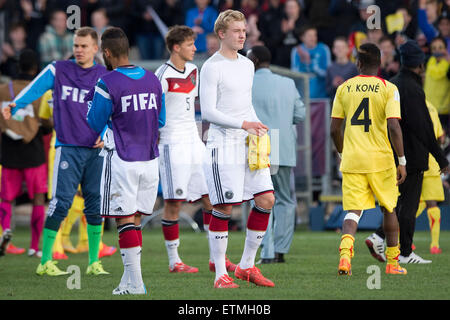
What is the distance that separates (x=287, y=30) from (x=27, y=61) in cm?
819

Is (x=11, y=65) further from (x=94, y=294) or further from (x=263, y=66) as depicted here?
(x=94, y=294)

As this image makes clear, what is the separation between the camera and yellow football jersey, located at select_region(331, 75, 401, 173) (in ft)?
28.9

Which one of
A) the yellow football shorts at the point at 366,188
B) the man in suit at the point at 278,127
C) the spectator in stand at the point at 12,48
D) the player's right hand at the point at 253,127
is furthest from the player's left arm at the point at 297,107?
the spectator in stand at the point at 12,48

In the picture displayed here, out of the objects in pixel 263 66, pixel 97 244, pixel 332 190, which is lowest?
pixel 332 190

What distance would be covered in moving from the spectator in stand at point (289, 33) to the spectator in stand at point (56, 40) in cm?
454

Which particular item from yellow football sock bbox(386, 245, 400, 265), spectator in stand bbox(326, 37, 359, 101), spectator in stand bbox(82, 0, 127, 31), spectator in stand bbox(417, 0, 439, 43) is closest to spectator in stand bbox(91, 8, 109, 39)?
spectator in stand bbox(82, 0, 127, 31)

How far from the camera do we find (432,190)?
12.1 m

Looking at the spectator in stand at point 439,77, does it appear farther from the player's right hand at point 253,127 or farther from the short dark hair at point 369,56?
the player's right hand at point 253,127

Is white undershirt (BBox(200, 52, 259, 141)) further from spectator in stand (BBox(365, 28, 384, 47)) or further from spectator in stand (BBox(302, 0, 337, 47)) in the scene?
spectator in stand (BBox(302, 0, 337, 47))

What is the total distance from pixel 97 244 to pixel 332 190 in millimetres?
8143

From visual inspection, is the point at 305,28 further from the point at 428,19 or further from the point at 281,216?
the point at 281,216

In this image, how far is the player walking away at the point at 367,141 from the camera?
8805mm

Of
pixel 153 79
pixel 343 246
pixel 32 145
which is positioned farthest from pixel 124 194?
pixel 32 145

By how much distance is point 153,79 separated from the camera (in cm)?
771
